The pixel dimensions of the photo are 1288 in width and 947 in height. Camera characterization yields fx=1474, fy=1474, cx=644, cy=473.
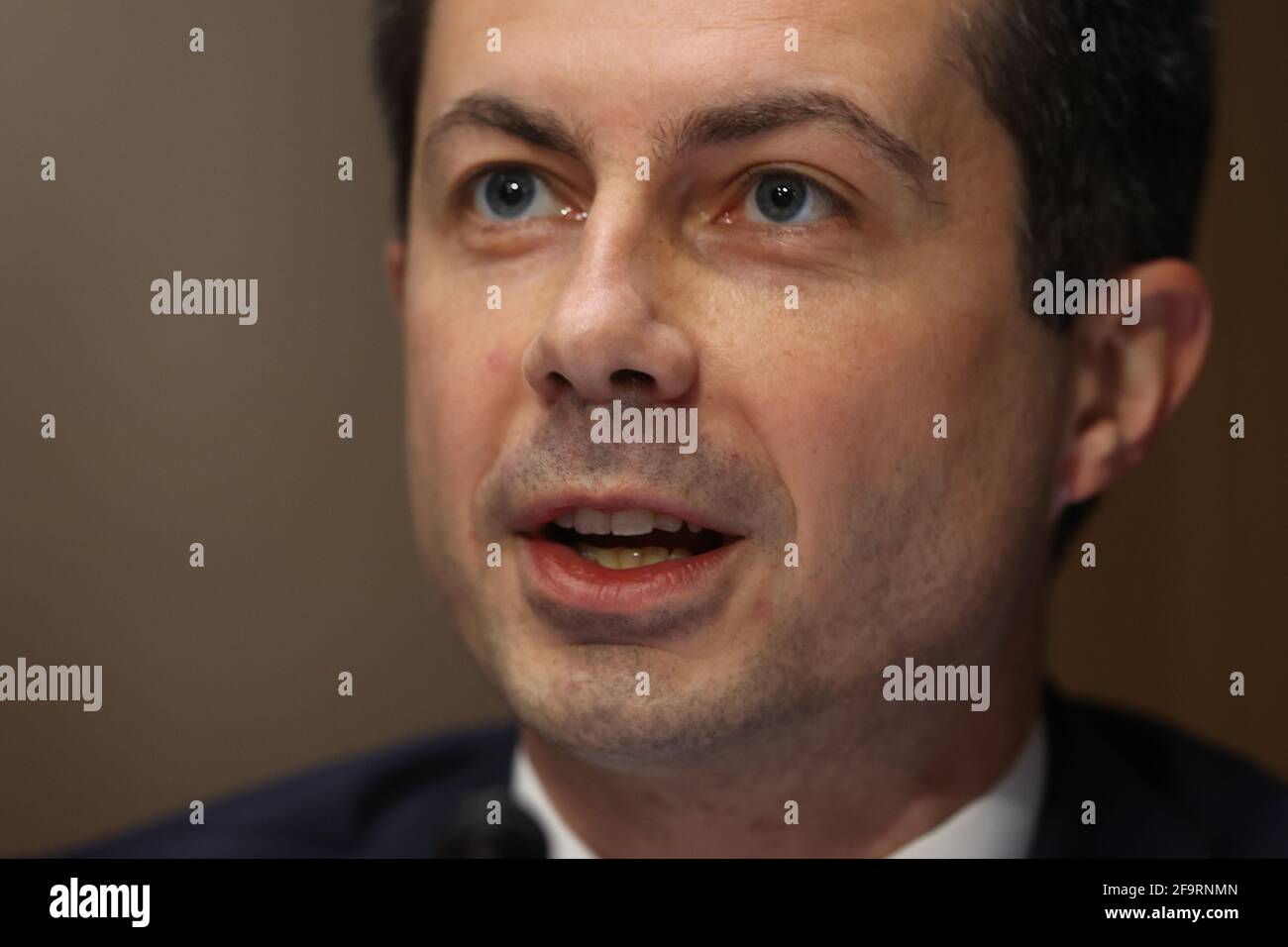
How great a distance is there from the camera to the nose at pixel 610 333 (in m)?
1.21

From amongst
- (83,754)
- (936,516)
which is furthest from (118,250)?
(936,516)

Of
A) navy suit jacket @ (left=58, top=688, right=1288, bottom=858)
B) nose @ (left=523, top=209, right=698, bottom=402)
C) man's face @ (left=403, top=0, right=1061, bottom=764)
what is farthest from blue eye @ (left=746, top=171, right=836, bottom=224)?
navy suit jacket @ (left=58, top=688, right=1288, bottom=858)

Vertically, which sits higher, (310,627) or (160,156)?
(160,156)

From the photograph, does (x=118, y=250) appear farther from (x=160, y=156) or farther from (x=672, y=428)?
(x=672, y=428)

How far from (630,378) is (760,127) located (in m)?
0.25

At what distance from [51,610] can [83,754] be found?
0.62 feet

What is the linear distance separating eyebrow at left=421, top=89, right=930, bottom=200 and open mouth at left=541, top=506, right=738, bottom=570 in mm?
314

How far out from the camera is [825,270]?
1.30 meters

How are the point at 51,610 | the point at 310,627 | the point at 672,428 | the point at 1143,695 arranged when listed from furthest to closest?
the point at 1143,695 < the point at 310,627 < the point at 51,610 < the point at 672,428

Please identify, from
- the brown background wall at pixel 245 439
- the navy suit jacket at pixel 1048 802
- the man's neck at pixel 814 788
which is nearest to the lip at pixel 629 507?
the man's neck at pixel 814 788

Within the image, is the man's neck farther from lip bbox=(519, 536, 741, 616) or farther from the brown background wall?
the brown background wall

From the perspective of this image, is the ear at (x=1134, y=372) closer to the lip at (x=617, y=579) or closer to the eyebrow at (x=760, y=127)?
the eyebrow at (x=760, y=127)

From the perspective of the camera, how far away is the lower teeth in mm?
1304

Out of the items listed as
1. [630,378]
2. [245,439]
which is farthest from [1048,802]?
[245,439]
